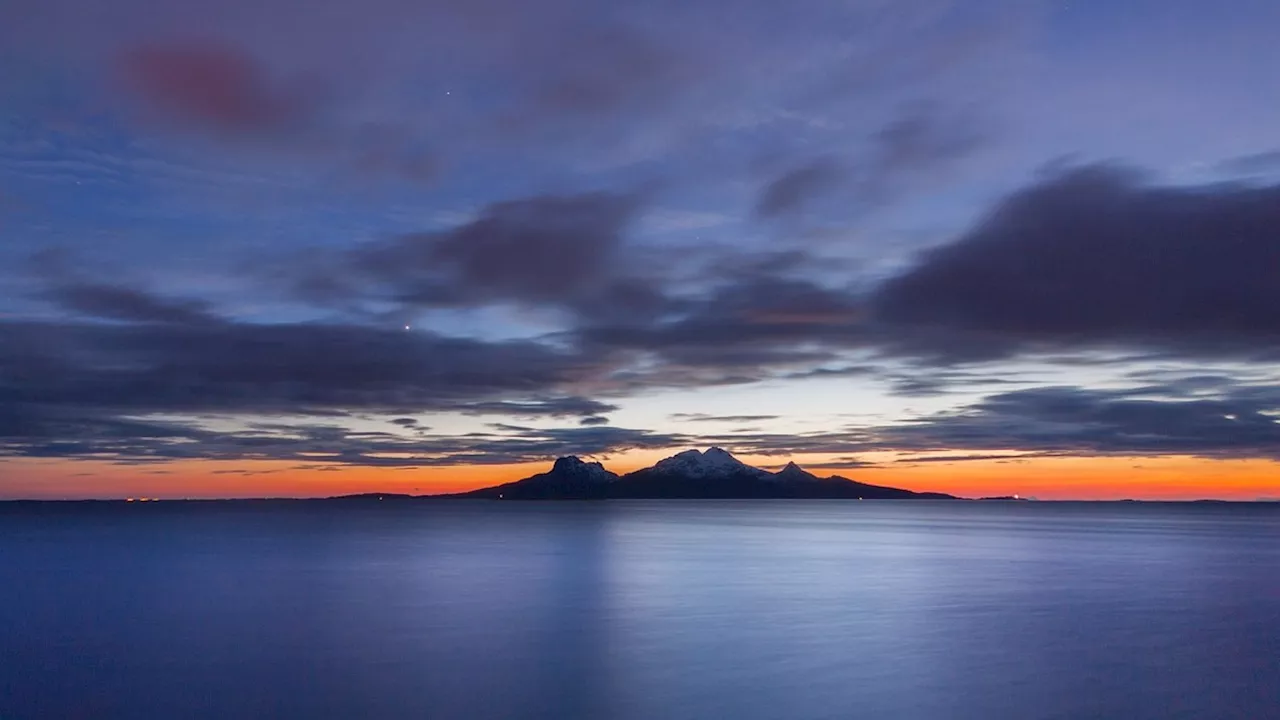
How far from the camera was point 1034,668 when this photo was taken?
2697 cm

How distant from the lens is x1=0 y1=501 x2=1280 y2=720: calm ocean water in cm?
2289

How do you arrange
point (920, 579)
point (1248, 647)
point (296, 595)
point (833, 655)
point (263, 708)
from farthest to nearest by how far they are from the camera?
point (920, 579) → point (296, 595) → point (1248, 647) → point (833, 655) → point (263, 708)

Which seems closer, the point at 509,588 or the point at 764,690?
the point at 764,690

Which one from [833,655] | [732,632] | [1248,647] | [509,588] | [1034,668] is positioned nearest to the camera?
[1034,668]

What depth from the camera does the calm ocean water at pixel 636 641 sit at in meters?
22.9

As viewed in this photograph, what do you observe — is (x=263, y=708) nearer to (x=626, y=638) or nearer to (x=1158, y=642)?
(x=626, y=638)

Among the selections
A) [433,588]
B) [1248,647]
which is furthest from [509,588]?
[1248,647]

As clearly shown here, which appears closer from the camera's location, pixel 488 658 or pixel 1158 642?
pixel 488 658

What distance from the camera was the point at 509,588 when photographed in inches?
1928

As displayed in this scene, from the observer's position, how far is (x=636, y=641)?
103 ft

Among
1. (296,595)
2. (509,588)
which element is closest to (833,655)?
(509,588)

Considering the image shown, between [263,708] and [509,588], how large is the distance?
26923 mm

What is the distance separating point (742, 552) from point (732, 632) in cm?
4796

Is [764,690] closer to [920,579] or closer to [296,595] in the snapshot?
[296,595]
